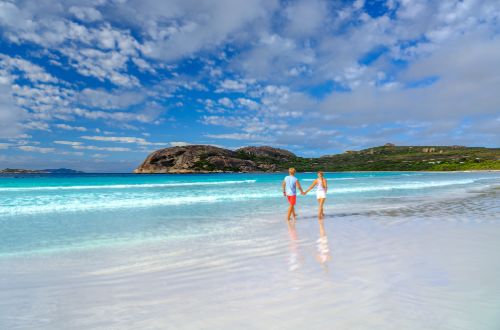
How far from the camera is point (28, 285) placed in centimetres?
631

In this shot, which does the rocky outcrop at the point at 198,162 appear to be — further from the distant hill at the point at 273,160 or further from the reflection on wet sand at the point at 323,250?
the reflection on wet sand at the point at 323,250

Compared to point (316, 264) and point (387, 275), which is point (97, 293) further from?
point (387, 275)

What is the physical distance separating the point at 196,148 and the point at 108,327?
551ft

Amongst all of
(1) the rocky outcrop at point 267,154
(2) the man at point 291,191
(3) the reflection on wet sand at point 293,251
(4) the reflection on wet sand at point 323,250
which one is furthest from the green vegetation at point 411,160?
(4) the reflection on wet sand at point 323,250

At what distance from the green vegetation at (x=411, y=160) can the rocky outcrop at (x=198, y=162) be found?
53.3 feet

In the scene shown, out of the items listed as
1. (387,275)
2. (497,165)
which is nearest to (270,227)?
(387,275)

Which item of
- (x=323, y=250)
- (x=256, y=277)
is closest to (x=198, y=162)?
(x=323, y=250)

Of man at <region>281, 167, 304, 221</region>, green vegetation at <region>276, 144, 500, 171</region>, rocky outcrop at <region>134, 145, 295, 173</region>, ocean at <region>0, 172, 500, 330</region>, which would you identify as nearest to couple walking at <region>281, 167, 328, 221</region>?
man at <region>281, 167, 304, 221</region>

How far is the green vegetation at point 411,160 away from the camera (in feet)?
380

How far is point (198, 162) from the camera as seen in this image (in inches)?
6211

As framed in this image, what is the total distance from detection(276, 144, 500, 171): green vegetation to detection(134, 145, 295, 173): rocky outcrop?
1624cm

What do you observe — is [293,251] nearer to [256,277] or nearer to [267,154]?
[256,277]

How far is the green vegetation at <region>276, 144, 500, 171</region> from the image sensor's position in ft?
380

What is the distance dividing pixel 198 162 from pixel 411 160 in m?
95.9
